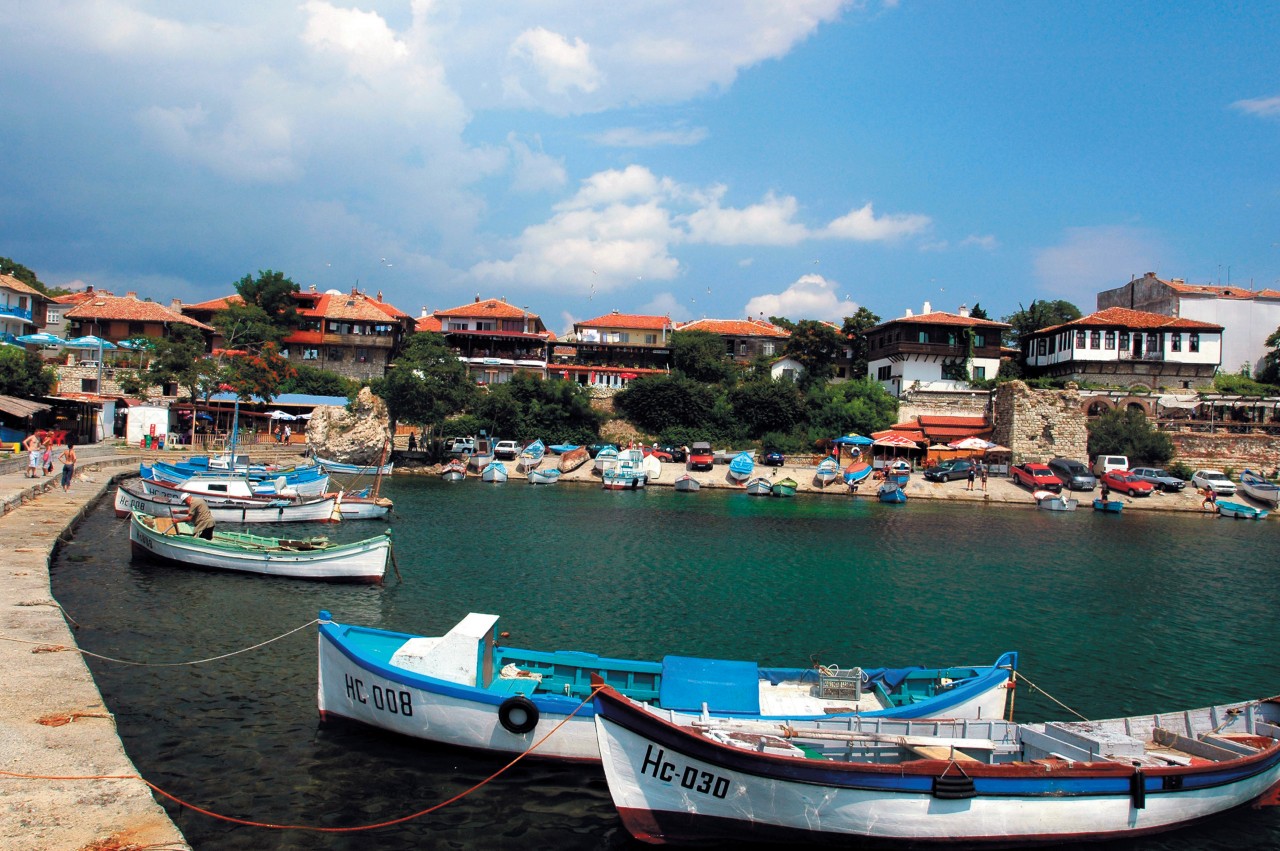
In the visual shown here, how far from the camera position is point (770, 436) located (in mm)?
58781

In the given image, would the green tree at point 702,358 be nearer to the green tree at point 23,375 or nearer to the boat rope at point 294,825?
the green tree at point 23,375

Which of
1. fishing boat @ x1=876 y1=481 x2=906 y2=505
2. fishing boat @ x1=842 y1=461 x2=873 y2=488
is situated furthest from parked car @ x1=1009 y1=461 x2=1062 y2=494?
fishing boat @ x1=842 y1=461 x2=873 y2=488

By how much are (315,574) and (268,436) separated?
41277 millimetres

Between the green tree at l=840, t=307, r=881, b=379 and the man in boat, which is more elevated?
the green tree at l=840, t=307, r=881, b=379

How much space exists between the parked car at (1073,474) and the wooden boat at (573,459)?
31.9 m

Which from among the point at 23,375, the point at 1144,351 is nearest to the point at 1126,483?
the point at 1144,351

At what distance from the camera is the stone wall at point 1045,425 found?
5216 cm

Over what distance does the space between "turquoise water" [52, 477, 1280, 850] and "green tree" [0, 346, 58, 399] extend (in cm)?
2405

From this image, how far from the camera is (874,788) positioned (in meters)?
8.23

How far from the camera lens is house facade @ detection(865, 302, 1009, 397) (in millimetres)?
60625

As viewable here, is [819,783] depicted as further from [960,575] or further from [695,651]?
[960,575]

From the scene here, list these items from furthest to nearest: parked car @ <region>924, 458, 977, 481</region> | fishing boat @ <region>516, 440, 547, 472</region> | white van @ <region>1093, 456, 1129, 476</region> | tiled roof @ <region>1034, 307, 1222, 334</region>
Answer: tiled roof @ <region>1034, 307, 1222, 334</region>, fishing boat @ <region>516, 440, 547, 472</region>, parked car @ <region>924, 458, 977, 481</region>, white van @ <region>1093, 456, 1129, 476</region>

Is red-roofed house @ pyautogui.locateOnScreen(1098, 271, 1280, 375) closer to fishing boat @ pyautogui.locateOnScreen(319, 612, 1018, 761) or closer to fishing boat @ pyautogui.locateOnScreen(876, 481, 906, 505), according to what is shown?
fishing boat @ pyautogui.locateOnScreen(876, 481, 906, 505)

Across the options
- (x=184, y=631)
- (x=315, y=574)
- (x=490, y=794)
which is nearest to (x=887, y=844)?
(x=490, y=794)
